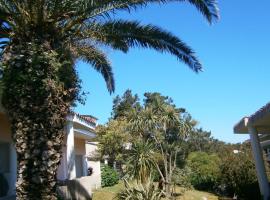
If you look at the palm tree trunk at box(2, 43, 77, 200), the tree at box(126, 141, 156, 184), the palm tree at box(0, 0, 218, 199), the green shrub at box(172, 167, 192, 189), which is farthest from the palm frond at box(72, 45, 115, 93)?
the green shrub at box(172, 167, 192, 189)

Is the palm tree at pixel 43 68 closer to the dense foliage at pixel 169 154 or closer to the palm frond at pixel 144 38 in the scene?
the palm frond at pixel 144 38

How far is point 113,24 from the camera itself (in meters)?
12.2

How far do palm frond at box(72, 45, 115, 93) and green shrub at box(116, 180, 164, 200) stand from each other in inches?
165

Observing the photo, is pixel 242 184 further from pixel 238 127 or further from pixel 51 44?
pixel 51 44

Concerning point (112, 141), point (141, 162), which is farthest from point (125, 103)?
point (141, 162)

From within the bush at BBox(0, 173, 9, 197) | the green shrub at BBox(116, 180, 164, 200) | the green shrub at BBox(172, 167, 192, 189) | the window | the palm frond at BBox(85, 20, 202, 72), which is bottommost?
the green shrub at BBox(116, 180, 164, 200)

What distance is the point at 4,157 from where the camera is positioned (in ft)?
55.3

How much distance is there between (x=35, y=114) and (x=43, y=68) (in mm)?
1125

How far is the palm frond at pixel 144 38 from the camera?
12.2 m

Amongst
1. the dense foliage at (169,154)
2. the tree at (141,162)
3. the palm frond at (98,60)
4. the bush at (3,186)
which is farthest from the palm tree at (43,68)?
the dense foliage at (169,154)

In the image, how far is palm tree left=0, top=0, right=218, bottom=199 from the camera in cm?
953

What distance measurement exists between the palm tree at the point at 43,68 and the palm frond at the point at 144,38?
0.06 metres

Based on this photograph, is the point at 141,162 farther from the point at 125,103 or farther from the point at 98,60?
the point at 125,103

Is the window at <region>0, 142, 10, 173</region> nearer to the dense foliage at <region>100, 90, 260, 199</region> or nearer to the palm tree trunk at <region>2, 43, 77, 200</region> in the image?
the dense foliage at <region>100, 90, 260, 199</region>
